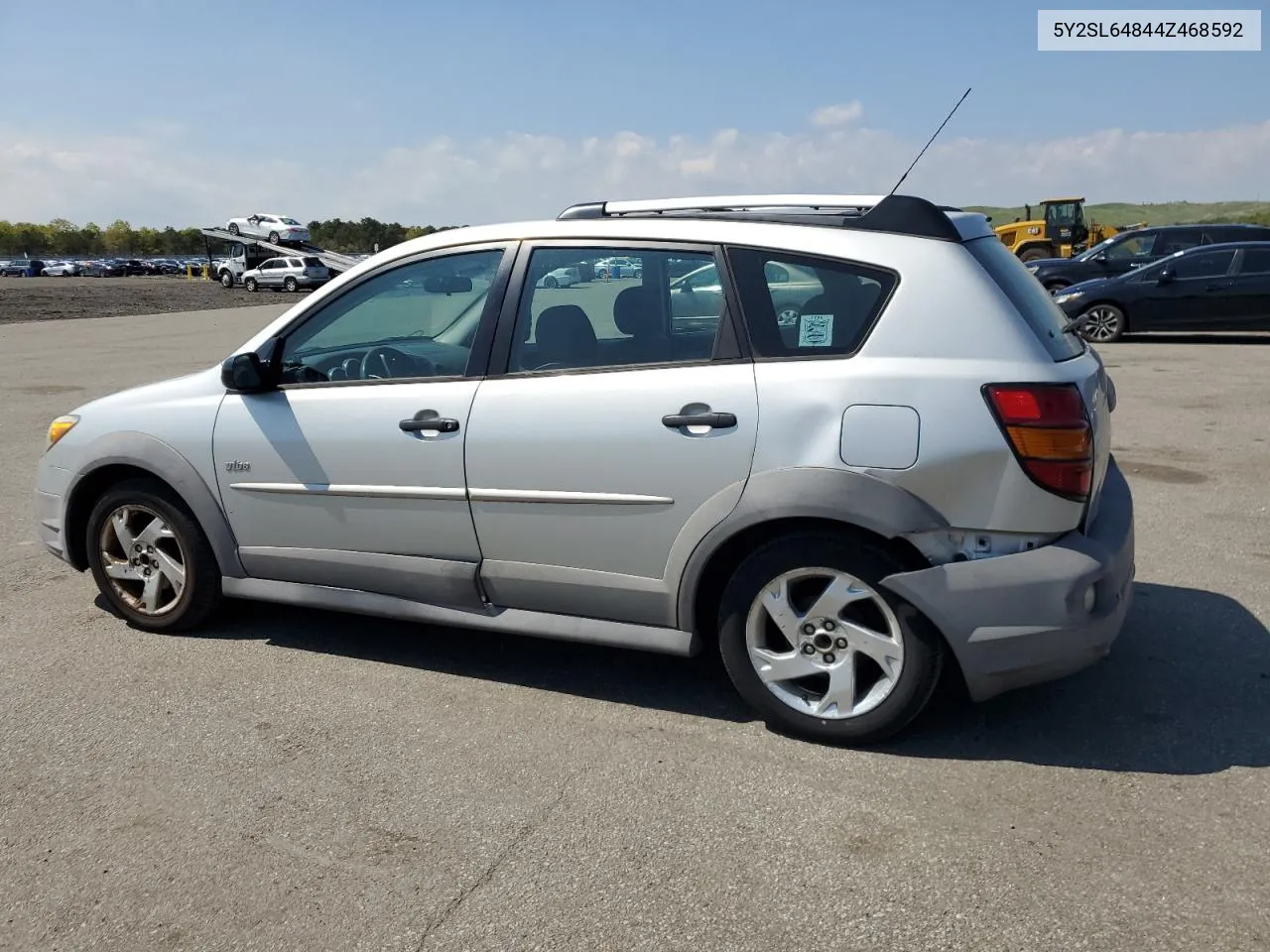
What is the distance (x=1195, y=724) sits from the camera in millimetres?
3633

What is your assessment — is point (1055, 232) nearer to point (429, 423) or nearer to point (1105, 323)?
point (1105, 323)

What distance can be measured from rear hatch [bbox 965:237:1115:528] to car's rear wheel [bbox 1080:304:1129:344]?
13.1m

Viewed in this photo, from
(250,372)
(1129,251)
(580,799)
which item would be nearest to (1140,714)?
(580,799)

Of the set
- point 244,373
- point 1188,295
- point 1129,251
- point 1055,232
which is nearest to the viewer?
point 244,373

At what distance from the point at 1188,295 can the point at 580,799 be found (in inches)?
586

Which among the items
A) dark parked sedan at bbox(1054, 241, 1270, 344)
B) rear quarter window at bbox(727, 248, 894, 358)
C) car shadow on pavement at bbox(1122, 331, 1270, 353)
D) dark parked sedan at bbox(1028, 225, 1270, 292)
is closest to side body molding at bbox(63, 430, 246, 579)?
rear quarter window at bbox(727, 248, 894, 358)

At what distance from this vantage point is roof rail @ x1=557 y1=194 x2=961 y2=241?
138 inches

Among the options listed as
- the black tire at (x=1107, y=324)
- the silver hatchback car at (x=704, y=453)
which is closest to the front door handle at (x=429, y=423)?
the silver hatchback car at (x=704, y=453)

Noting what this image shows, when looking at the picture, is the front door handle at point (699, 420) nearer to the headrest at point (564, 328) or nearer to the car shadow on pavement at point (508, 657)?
the headrest at point (564, 328)

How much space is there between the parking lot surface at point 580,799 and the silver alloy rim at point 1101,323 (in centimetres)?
1191

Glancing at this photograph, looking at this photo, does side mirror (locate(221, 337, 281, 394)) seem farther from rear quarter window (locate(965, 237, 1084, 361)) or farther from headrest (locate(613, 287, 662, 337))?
rear quarter window (locate(965, 237, 1084, 361))

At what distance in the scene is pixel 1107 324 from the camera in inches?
627

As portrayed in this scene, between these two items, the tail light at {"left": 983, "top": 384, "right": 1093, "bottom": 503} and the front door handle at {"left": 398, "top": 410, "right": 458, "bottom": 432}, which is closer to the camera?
the tail light at {"left": 983, "top": 384, "right": 1093, "bottom": 503}

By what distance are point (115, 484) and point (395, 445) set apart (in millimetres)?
1555
